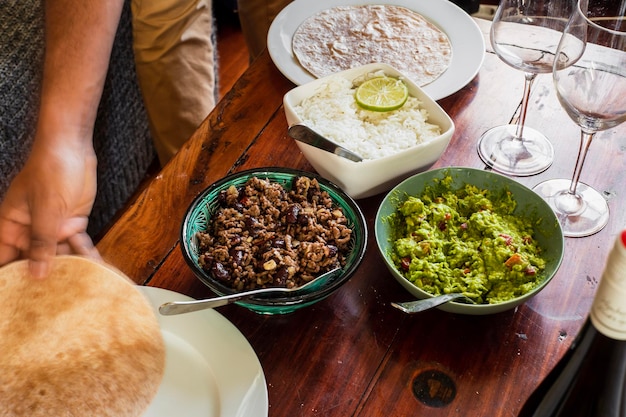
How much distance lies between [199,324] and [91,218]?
145 cm

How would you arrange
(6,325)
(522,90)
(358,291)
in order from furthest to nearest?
(522,90) → (358,291) → (6,325)

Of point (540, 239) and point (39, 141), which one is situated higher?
point (39, 141)

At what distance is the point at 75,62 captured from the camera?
142cm

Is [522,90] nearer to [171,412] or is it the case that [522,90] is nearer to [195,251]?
[195,251]

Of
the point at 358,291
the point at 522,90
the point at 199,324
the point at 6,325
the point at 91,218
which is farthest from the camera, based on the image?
the point at 91,218

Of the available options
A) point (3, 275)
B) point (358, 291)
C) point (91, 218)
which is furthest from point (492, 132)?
point (91, 218)

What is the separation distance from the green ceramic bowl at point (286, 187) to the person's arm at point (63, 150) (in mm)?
179

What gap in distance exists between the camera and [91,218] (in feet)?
7.91

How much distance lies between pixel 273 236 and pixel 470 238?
1.14 feet

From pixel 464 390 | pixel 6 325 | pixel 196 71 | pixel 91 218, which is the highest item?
pixel 6 325

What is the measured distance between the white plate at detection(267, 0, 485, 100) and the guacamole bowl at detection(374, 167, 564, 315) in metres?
0.33

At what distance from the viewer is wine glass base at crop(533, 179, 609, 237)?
1.30m

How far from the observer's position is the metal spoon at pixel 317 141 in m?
1.31

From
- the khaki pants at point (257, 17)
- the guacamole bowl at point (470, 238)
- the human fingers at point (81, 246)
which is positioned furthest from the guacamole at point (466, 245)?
the khaki pants at point (257, 17)
